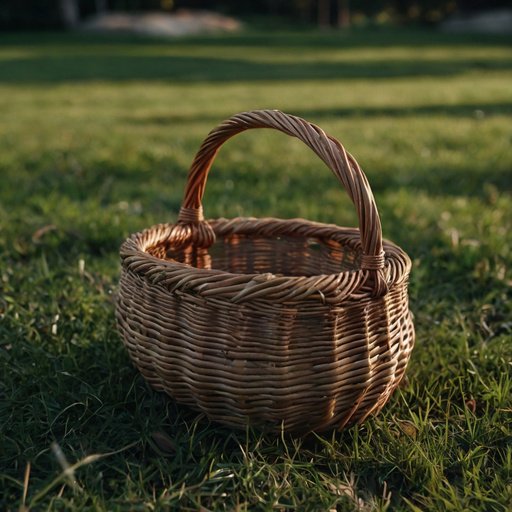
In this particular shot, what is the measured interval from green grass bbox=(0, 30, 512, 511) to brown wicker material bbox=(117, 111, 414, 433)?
0.12 m

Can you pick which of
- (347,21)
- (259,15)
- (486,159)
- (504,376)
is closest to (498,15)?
(347,21)

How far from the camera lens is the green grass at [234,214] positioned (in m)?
1.77

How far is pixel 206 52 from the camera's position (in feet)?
62.8

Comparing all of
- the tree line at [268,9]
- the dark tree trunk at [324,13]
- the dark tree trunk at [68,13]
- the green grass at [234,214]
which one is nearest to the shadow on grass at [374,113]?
the green grass at [234,214]

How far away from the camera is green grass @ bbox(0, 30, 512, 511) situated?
1774mm

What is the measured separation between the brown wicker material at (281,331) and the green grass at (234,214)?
0.12 metres

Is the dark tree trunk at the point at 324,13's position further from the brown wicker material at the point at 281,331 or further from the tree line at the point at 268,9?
the brown wicker material at the point at 281,331

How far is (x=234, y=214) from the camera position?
3.84 meters

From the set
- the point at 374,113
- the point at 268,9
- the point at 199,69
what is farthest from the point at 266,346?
the point at 268,9

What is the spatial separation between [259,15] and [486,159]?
107 feet

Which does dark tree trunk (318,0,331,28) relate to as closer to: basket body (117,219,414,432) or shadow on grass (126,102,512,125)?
shadow on grass (126,102,512,125)

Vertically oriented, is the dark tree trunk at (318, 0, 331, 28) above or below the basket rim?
below

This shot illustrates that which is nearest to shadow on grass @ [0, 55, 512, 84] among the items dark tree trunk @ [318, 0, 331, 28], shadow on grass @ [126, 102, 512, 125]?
shadow on grass @ [126, 102, 512, 125]

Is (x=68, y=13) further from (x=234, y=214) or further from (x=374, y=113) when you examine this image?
(x=234, y=214)
